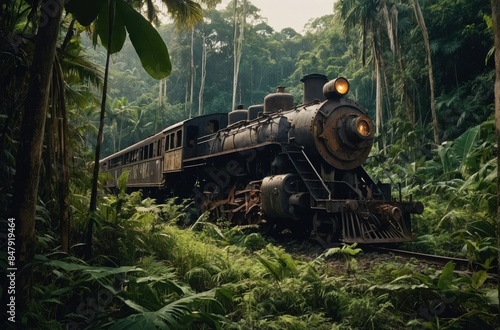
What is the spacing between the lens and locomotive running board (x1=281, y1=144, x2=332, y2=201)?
24.0 feet

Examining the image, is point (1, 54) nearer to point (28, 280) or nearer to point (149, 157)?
point (28, 280)

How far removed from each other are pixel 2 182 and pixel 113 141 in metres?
39.0

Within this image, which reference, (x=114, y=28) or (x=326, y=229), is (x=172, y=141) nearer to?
(x=326, y=229)

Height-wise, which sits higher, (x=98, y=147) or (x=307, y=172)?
(x=307, y=172)

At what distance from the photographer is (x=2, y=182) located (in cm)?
349

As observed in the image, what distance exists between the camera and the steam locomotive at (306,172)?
271 inches

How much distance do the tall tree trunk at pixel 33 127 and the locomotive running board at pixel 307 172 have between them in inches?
200

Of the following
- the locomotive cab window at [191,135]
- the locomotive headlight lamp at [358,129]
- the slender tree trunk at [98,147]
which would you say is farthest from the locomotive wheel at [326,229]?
the locomotive cab window at [191,135]

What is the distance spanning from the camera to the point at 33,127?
8.11 ft

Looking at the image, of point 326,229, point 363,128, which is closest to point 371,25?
point 363,128

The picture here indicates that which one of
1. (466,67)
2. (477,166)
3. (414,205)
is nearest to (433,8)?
(466,67)

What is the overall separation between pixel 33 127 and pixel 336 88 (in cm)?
635

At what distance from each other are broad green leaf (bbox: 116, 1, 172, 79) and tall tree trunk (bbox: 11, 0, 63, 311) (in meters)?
0.46

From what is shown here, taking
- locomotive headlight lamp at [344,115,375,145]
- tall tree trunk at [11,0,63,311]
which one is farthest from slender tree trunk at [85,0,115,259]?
locomotive headlight lamp at [344,115,375,145]
